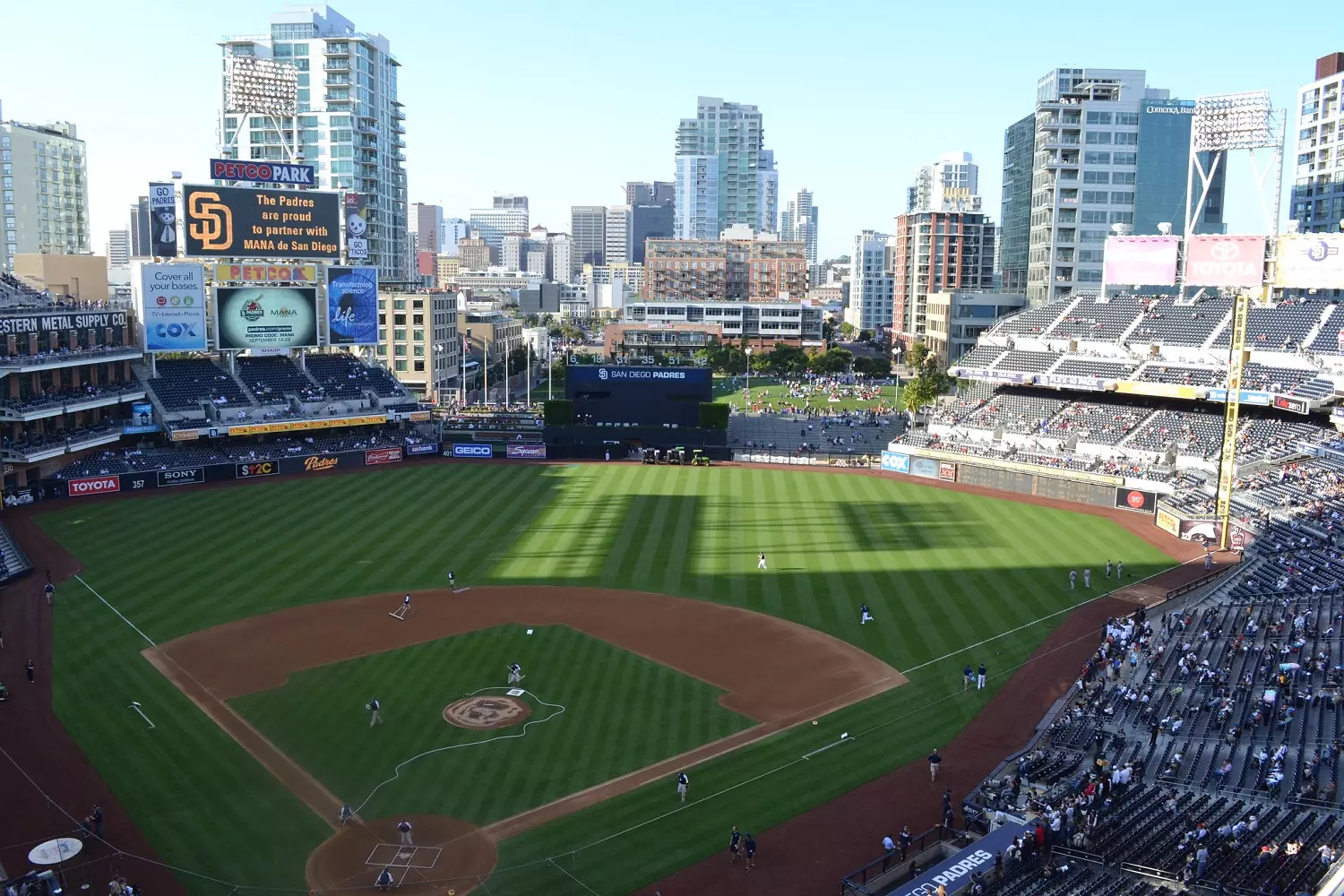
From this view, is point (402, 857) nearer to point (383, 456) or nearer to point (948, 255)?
point (383, 456)

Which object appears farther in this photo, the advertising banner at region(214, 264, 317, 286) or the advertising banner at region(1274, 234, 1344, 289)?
the advertising banner at region(214, 264, 317, 286)

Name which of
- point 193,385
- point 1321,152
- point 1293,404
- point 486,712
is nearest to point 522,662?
point 486,712

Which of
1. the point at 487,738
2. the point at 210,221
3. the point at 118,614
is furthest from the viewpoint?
the point at 210,221

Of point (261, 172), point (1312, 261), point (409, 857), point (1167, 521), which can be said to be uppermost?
point (261, 172)

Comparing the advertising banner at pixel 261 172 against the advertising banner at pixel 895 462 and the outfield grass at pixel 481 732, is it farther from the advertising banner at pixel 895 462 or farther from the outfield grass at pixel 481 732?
the outfield grass at pixel 481 732

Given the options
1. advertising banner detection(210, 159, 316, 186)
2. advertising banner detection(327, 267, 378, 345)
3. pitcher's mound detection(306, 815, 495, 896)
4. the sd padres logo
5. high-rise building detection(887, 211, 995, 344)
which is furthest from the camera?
high-rise building detection(887, 211, 995, 344)

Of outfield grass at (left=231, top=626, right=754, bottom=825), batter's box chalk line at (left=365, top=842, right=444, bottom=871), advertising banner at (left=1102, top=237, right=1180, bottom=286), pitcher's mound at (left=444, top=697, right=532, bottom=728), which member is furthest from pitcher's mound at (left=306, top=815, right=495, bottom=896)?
advertising banner at (left=1102, top=237, right=1180, bottom=286)

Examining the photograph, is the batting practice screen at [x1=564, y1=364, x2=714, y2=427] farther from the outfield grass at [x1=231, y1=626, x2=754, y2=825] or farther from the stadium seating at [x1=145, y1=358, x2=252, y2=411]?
the outfield grass at [x1=231, y1=626, x2=754, y2=825]
